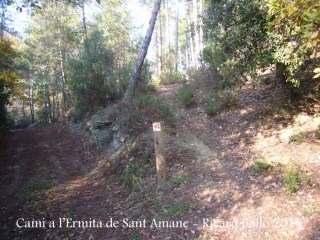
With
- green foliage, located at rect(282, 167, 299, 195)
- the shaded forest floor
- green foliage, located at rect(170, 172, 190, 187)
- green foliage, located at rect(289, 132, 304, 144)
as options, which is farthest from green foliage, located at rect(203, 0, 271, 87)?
green foliage, located at rect(170, 172, 190, 187)

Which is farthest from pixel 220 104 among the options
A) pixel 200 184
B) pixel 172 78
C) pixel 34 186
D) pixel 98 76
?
pixel 172 78

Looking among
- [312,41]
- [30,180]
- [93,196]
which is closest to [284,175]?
[312,41]

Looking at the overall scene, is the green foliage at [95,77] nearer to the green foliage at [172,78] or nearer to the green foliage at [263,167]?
the green foliage at [172,78]

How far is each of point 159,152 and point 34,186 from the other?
4011mm

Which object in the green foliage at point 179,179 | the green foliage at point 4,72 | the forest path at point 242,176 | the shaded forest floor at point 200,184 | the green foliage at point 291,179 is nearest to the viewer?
the forest path at point 242,176

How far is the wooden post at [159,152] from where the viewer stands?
6238 mm

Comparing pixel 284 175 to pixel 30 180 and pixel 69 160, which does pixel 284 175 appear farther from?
pixel 69 160

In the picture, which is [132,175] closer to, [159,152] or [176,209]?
[159,152]

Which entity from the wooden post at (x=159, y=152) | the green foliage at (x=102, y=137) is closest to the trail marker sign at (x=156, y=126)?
the wooden post at (x=159, y=152)

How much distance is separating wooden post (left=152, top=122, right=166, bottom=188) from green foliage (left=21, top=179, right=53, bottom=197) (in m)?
3.56

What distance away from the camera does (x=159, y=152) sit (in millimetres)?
6340

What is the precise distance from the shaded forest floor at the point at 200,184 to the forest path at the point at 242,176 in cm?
2

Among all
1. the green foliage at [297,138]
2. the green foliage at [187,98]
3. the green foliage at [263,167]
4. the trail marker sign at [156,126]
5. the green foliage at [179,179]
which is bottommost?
the green foliage at [179,179]

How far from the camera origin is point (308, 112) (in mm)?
8227
